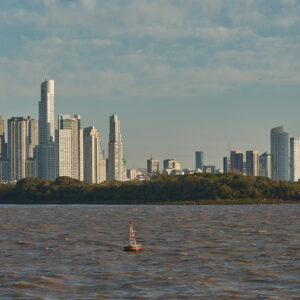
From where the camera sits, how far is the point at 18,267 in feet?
165

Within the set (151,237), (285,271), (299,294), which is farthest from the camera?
(151,237)

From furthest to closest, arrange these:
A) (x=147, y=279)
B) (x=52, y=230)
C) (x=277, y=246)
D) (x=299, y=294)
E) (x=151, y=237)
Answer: (x=52, y=230), (x=151, y=237), (x=277, y=246), (x=147, y=279), (x=299, y=294)

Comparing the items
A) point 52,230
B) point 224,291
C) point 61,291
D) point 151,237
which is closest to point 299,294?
point 224,291

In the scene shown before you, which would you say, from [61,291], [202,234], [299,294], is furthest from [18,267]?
[202,234]

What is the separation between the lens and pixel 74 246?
6512cm

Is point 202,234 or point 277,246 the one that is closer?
point 277,246

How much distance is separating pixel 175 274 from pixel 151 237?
2859 cm

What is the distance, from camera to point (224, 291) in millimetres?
40281

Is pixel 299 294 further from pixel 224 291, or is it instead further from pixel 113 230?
pixel 113 230

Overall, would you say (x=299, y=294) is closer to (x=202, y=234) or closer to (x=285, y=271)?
(x=285, y=271)

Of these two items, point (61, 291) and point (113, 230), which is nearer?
point (61, 291)

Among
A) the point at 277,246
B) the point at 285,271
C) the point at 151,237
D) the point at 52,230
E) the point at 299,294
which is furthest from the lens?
the point at 52,230

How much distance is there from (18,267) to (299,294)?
2063 cm

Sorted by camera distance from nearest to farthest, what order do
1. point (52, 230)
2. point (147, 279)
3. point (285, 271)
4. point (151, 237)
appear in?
1. point (147, 279)
2. point (285, 271)
3. point (151, 237)
4. point (52, 230)
